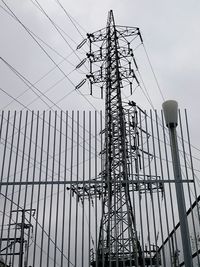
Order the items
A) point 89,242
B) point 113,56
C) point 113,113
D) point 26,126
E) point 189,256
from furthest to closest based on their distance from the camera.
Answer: point 113,56 < point 113,113 < point 26,126 < point 89,242 < point 189,256

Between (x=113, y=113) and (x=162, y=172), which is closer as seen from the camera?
(x=162, y=172)

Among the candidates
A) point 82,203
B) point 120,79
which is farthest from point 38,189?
point 120,79

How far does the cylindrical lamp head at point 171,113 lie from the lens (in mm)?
6031

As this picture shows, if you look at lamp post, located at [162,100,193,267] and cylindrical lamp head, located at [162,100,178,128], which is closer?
lamp post, located at [162,100,193,267]

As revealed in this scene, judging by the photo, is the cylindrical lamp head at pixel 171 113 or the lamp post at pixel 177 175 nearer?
the lamp post at pixel 177 175

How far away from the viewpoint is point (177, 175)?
224 inches

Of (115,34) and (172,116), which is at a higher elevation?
(115,34)

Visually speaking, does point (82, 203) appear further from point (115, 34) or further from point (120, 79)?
point (115, 34)

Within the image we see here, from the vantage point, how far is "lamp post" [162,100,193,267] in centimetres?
518

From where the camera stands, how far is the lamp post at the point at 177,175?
518cm

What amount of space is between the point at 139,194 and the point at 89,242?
1.10 m

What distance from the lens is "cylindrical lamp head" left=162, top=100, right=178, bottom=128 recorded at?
6.03 metres

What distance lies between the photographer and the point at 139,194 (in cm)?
611

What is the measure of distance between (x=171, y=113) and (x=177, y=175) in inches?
39.8
